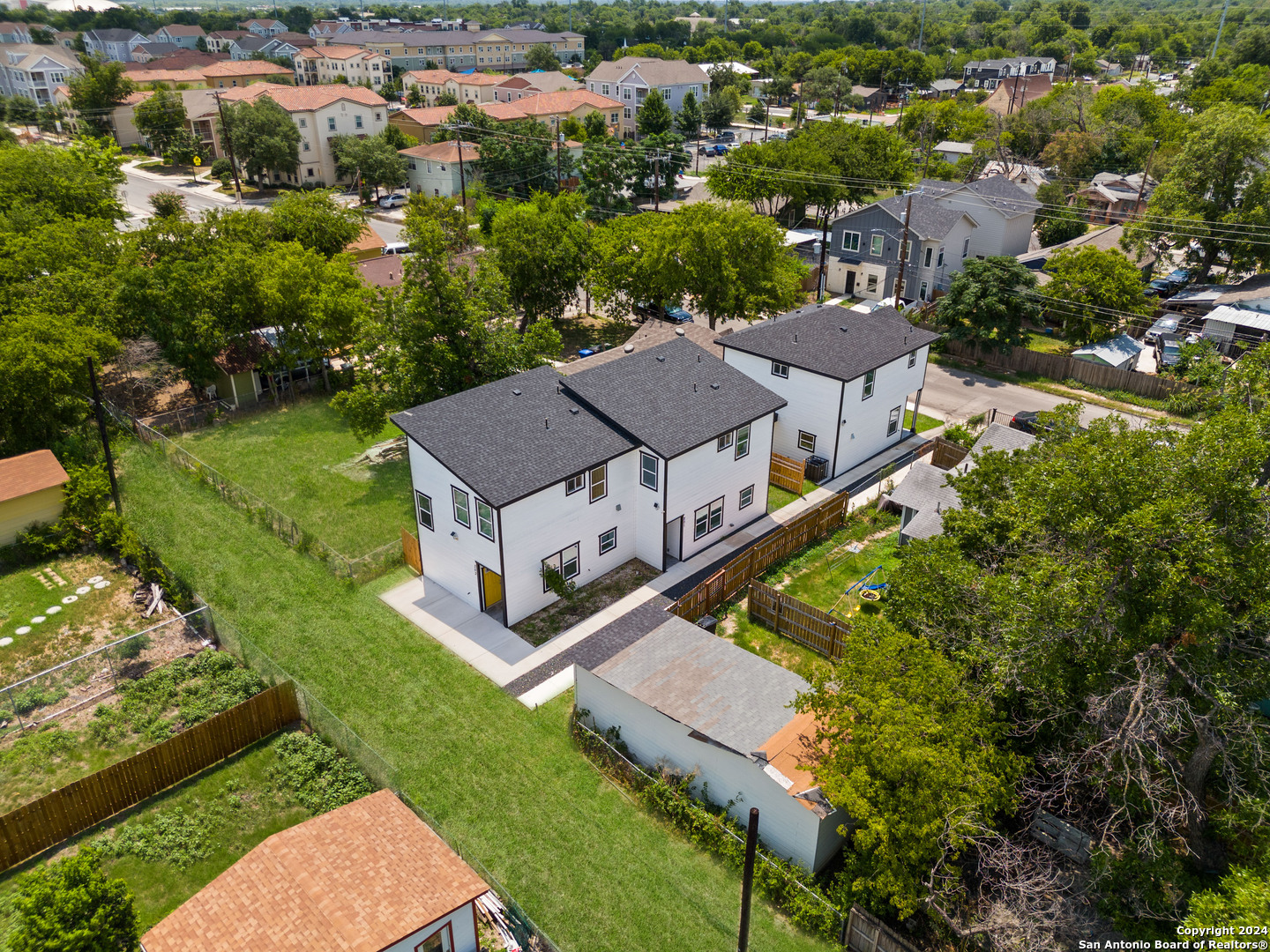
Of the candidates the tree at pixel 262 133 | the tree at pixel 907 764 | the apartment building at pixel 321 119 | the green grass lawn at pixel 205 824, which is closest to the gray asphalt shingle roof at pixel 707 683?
the tree at pixel 907 764

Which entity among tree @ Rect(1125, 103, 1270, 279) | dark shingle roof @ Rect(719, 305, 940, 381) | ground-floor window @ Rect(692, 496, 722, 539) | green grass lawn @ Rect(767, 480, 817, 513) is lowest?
green grass lawn @ Rect(767, 480, 817, 513)

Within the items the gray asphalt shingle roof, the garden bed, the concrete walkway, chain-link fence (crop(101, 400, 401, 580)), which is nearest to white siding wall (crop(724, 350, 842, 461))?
the concrete walkway

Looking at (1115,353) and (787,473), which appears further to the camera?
(1115,353)

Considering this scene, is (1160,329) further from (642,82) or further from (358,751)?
(642,82)

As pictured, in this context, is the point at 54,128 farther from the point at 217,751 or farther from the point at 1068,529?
the point at 1068,529

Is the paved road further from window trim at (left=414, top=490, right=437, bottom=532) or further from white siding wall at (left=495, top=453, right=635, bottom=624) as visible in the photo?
window trim at (left=414, top=490, right=437, bottom=532)

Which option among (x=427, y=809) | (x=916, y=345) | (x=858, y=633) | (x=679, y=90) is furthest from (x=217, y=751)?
(x=679, y=90)

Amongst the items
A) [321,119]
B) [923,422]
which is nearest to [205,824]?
[923,422]
